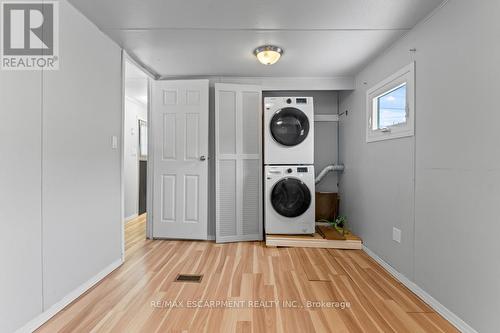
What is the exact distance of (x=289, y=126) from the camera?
3.21m

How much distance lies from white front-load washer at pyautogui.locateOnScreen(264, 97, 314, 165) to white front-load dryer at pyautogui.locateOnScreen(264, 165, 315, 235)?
0.13 metres

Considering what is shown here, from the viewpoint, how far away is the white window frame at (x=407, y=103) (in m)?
2.14

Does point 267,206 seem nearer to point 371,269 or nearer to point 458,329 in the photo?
point 371,269

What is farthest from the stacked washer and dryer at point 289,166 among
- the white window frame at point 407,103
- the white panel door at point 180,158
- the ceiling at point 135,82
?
the ceiling at point 135,82

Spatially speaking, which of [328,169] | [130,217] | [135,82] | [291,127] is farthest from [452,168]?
[130,217]

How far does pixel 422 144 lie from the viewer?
2.02 meters

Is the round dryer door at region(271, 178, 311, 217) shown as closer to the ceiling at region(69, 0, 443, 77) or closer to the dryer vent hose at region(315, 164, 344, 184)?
the dryer vent hose at region(315, 164, 344, 184)

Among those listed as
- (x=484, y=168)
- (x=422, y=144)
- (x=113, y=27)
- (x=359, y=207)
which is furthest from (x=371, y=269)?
(x=113, y=27)

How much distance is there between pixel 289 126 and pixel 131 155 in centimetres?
296

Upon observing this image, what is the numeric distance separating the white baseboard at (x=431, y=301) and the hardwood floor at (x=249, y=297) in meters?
0.04

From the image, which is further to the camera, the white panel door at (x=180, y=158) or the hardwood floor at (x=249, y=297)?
the white panel door at (x=180, y=158)

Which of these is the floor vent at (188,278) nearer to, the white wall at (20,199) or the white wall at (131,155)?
the white wall at (20,199)

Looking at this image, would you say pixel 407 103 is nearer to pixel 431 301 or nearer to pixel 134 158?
pixel 431 301

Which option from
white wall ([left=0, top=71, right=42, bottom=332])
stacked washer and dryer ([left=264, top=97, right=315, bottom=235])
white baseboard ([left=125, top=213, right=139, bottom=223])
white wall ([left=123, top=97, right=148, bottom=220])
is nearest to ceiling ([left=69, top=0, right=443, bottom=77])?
stacked washer and dryer ([left=264, top=97, right=315, bottom=235])
